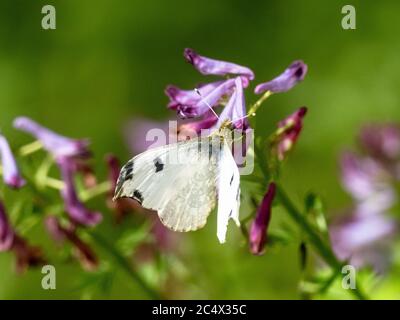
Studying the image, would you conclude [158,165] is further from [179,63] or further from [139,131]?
[179,63]

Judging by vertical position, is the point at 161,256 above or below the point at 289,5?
below

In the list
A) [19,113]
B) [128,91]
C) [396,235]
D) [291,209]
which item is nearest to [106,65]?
[128,91]

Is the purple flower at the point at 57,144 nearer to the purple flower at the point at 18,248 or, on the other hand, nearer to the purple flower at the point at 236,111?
the purple flower at the point at 18,248

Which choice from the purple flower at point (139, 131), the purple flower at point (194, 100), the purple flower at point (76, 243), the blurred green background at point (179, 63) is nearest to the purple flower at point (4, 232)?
the purple flower at point (76, 243)

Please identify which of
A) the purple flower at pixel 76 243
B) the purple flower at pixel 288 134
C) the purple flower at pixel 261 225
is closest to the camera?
the purple flower at pixel 261 225

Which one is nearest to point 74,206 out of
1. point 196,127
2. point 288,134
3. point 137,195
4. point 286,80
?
point 137,195

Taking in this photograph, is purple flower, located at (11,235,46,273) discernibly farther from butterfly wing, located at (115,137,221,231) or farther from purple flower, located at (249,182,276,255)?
purple flower, located at (249,182,276,255)
